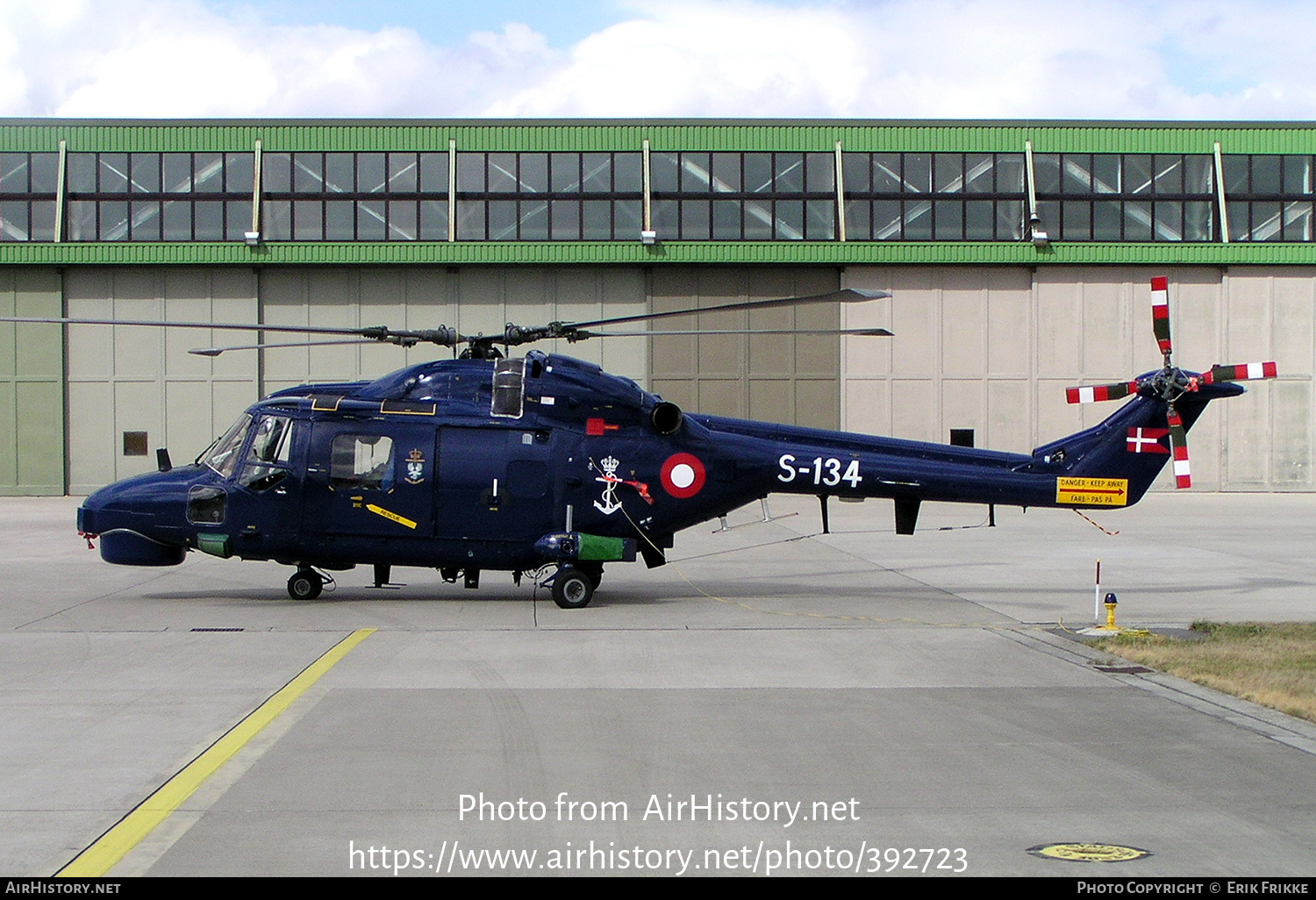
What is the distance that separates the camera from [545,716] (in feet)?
31.3

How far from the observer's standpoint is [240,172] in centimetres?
4022

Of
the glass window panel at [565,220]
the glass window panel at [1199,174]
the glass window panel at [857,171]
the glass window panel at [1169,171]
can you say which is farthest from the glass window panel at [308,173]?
the glass window panel at [1199,174]

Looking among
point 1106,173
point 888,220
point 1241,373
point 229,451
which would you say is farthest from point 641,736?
point 1106,173

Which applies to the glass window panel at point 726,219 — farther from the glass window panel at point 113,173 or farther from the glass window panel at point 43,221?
the glass window panel at point 43,221

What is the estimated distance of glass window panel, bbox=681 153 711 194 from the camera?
134ft

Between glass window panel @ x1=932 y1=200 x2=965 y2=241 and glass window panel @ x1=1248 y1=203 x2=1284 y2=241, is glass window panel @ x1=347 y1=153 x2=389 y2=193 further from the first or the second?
glass window panel @ x1=1248 y1=203 x2=1284 y2=241

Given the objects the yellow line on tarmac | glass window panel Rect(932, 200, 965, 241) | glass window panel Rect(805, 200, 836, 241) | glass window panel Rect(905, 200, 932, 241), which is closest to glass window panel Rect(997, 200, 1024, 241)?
glass window panel Rect(932, 200, 965, 241)

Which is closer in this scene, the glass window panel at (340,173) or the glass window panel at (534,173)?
the glass window panel at (340,173)

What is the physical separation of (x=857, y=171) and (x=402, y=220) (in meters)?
14.6

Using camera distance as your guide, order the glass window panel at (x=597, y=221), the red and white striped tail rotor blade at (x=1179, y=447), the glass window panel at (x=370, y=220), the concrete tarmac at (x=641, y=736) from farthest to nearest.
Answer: the glass window panel at (x=597, y=221)
the glass window panel at (x=370, y=220)
the red and white striped tail rotor blade at (x=1179, y=447)
the concrete tarmac at (x=641, y=736)

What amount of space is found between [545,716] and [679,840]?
319 centimetres

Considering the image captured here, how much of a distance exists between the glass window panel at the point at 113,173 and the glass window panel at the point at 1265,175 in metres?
36.3

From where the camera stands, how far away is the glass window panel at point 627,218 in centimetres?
4069

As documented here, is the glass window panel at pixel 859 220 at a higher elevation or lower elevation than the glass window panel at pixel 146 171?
lower
